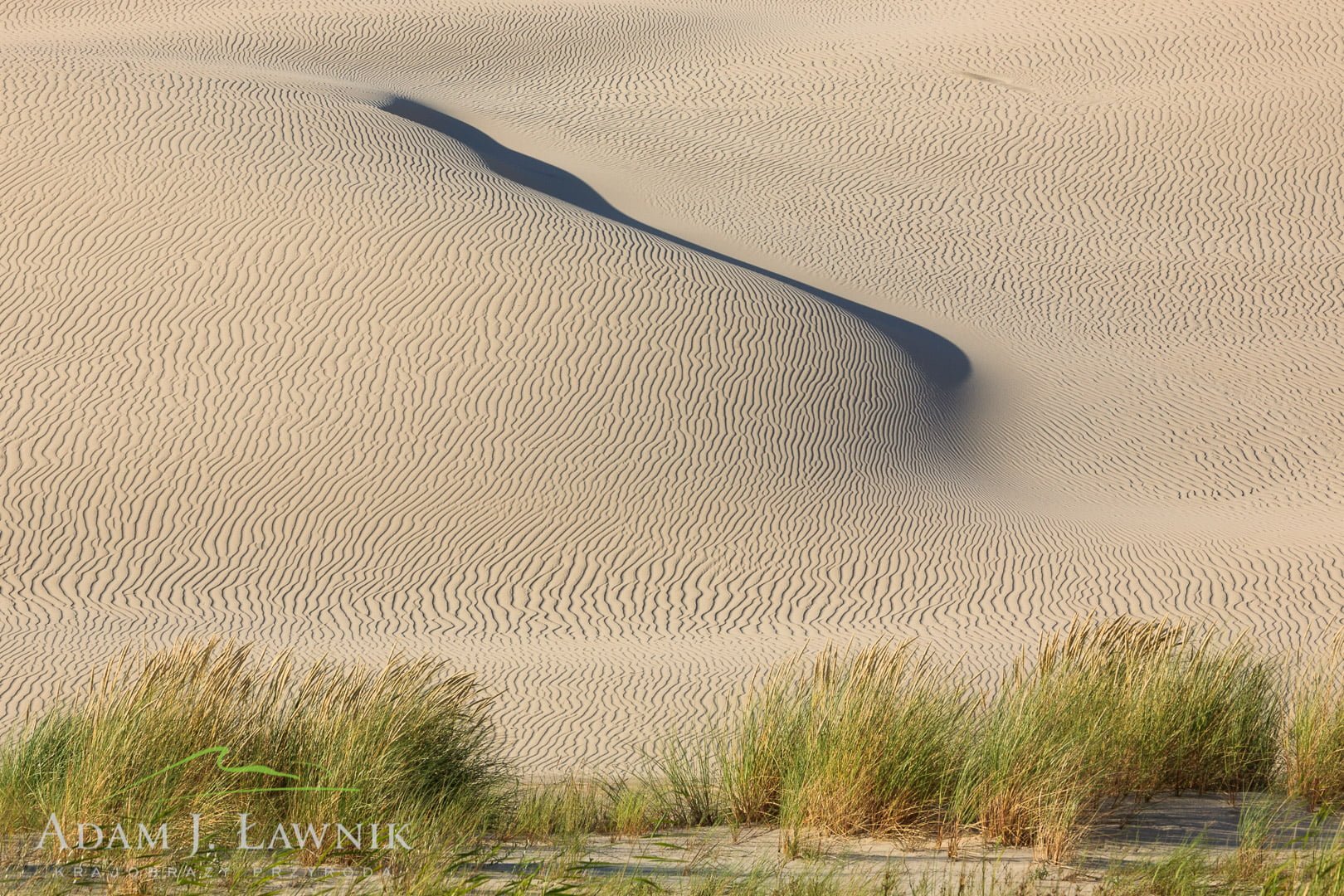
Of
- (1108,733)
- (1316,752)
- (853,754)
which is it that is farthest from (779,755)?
(1316,752)

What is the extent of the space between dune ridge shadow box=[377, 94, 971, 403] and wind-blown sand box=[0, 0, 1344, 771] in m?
0.12

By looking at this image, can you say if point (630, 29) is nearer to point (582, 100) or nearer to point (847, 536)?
point (582, 100)

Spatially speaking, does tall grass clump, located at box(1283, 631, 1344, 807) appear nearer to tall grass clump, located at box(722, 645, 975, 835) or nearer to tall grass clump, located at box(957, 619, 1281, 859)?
tall grass clump, located at box(957, 619, 1281, 859)

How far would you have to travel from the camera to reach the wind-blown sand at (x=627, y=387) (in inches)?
483

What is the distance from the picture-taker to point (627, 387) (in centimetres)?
1552

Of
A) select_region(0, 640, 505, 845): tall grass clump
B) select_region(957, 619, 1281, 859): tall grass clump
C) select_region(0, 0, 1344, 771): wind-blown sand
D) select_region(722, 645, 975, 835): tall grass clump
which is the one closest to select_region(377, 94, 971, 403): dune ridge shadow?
select_region(0, 0, 1344, 771): wind-blown sand

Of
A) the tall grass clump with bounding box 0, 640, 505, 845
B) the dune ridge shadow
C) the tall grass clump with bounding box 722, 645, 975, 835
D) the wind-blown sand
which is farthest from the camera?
the dune ridge shadow

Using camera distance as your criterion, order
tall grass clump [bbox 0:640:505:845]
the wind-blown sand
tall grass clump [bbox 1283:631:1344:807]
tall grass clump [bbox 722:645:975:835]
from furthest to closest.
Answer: the wind-blown sand, tall grass clump [bbox 1283:631:1344:807], tall grass clump [bbox 722:645:975:835], tall grass clump [bbox 0:640:505:845]

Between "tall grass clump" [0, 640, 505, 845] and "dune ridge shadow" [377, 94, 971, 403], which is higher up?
"dune ridge shadow" [377, 94, 971, 403]

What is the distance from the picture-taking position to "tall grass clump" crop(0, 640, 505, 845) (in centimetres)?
391

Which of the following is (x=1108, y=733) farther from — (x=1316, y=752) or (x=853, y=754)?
(x=853, y=754)

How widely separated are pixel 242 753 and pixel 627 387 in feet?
37.1

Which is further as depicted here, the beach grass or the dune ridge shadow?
the dune ridge shadow

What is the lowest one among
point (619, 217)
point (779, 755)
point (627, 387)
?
point (779, 755)
